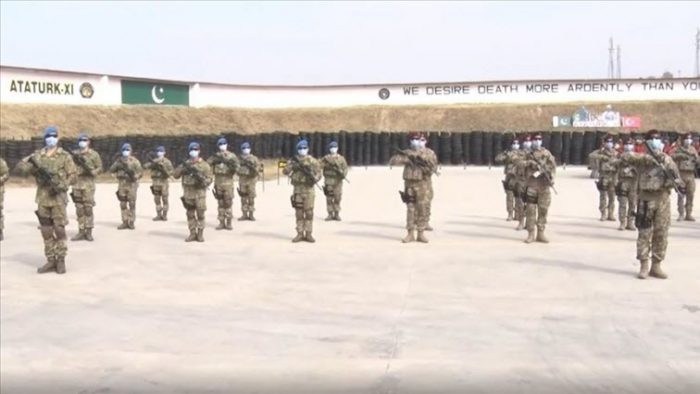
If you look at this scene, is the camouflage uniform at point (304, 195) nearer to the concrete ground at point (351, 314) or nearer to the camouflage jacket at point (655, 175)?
the concrete ground at point (351, 314)

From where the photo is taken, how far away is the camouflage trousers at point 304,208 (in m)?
12.0

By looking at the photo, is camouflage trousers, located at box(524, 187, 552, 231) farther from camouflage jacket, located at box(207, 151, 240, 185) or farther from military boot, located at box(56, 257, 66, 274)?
military boot, located at box(56, 257, 66, 274)

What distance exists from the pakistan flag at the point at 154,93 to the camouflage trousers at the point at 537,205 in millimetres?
28389

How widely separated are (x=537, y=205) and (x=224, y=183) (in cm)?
561

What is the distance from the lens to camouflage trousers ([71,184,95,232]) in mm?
12500

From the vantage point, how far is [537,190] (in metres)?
11.5

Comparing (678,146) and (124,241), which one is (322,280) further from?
(678,146)

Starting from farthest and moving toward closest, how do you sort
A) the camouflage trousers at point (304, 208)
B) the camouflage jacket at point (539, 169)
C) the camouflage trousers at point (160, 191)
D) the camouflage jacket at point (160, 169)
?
the camouflage trousers at point (160, 191)
the camouflage jacket at point (160, 169)
the camouflage trousers at point (304, 208)
the camouflage jacket at point (539, 169)

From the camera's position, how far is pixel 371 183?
25609mm

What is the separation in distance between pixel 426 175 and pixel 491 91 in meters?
→ 36.4

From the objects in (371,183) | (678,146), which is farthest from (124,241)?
(371,183)

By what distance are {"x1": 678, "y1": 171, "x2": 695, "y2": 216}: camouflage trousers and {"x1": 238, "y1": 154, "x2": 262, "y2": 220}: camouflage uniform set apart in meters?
8.05

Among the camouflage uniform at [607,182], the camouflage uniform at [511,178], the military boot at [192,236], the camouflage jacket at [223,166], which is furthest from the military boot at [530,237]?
the camouflage jacket at [223,166]

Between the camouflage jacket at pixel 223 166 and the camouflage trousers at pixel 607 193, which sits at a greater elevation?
the camouflage jacket at pixel 223 166
